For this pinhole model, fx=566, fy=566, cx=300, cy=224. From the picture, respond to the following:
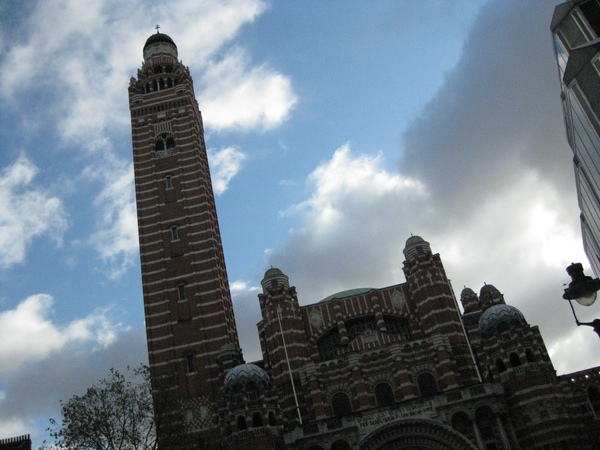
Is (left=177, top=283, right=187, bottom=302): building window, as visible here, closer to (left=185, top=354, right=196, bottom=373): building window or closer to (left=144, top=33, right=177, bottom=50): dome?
(left=185, top=354, right=196, bottom=373): building window

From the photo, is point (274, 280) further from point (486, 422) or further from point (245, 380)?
point (486, 422)

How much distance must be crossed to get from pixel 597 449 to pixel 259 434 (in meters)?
27.2

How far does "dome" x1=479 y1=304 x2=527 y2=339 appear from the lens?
4291cm

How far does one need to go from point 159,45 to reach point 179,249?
29165mm

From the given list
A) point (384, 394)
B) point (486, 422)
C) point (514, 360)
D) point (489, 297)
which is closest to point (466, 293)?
point (489, 297)

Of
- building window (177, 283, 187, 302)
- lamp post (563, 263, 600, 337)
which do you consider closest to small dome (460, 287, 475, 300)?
building window (177, 283, 187, 302)

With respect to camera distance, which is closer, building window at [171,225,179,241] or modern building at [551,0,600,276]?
modern building at [551,0,600,276]

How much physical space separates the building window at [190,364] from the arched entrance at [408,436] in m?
17.6

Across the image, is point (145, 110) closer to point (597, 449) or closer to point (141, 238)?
point (141, 238)

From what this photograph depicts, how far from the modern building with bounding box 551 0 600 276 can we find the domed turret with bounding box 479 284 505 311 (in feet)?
101

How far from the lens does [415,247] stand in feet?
169

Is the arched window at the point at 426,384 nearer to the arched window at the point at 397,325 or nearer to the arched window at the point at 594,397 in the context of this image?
the arched window at the point at 397,325

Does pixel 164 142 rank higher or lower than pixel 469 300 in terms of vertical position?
higher

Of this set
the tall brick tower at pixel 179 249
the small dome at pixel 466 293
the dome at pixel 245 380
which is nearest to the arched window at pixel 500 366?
the dome at pixel 245 380
